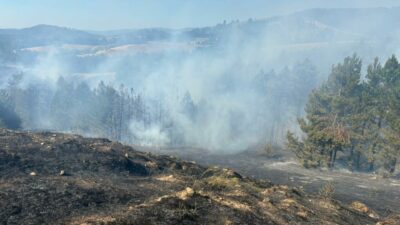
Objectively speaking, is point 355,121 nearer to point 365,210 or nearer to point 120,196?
point 365,210

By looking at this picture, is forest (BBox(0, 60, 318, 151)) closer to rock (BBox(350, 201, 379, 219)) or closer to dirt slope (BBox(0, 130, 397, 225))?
rock (BBox(350, 201, 379, 219))

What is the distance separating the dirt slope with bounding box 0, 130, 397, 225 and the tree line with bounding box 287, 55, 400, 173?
2599 cm

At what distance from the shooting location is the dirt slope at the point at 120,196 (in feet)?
56.3

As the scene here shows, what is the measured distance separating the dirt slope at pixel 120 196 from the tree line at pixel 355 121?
25987 millimetres

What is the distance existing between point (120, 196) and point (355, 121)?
44594 mm

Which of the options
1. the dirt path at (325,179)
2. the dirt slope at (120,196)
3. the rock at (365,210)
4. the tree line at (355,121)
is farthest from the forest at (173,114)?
the dirt slope at (120,196)

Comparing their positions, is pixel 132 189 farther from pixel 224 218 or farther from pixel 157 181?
pixel 224 218

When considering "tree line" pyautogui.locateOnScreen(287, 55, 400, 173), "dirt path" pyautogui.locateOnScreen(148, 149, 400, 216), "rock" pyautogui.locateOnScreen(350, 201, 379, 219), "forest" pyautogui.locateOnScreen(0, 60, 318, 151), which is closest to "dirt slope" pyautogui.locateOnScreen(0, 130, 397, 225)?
"rock" pyautogui.locateOnScreen(350, 201, 379, 219)

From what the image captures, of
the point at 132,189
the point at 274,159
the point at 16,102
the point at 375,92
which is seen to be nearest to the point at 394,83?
the point at 375,92

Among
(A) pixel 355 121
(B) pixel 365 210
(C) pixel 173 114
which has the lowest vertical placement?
Result: (C) pixel 173 114

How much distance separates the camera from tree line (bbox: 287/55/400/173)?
52656 millimetres

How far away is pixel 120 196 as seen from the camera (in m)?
20.7

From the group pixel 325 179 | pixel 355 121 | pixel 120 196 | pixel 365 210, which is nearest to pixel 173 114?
pixel 355 121

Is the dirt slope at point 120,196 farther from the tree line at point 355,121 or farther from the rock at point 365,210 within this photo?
the tree line at point 355,121
